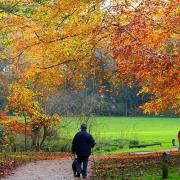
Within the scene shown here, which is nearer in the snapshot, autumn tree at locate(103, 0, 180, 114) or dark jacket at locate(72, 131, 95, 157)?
autumn tree at locate(103, 0, 180, 114)

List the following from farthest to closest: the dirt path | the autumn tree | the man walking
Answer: the dirt path → the man walking → the autumn tree

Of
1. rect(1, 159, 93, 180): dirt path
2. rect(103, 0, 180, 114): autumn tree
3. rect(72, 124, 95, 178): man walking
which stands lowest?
rect(1, 159, 93, 180): dirt path

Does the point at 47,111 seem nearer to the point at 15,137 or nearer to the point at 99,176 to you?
the point at 15,137

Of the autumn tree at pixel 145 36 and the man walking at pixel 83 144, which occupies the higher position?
the autumn tree at pixel 145 36

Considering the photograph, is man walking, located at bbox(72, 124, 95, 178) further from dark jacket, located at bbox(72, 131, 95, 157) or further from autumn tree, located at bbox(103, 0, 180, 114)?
autumn tree, located at bbox(103, 0, 180, 114)

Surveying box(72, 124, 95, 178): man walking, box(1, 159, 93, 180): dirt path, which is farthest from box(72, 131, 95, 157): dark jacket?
box(1, 159, 93, 180): dirt path

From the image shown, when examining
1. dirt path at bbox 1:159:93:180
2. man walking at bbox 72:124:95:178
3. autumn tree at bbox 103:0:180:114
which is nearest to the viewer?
autumn tree at bbox 103:0:180:114

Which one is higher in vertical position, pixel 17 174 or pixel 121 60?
pixel 121 60

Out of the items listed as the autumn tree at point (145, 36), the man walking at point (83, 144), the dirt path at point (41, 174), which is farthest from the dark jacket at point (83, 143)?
the autumn tree at point (145, 36)

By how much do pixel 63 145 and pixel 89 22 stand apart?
2111cm

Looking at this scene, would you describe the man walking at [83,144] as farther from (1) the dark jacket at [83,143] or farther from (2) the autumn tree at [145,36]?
(2) the autumn tree at [145,36]

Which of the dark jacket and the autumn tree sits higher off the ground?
the autumn tree

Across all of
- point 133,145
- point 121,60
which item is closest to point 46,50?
point 121,60

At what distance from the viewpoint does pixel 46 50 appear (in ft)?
60.7
